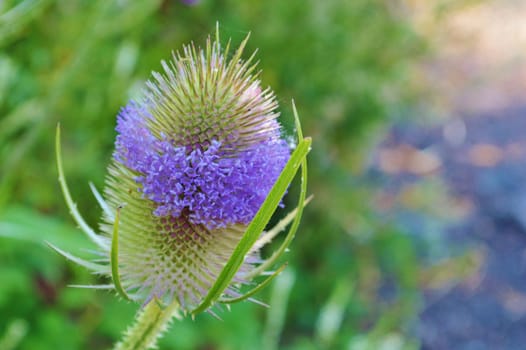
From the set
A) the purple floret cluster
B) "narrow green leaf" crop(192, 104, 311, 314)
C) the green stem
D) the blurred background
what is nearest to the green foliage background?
the blurred background

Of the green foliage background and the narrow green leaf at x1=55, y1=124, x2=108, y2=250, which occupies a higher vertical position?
the green foliage background

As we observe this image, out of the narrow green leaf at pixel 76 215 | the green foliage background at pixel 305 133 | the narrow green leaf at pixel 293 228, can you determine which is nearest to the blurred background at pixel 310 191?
the green foliage background at pixel 305 133

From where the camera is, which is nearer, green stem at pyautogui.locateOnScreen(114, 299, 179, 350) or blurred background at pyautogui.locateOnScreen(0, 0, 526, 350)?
green stem at pyautogui.locateOnScreen(114, 299, 179, 350)

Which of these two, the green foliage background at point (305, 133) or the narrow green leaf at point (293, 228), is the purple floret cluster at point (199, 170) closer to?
the narrow green leaf at point (293, 228)

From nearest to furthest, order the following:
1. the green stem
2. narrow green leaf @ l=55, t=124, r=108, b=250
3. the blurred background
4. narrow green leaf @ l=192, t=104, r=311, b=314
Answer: narrow green leaf @ l=192, t=104, r=311, b=314 < narrow green leaf @ l=55, t=124, r=108, b=250 < the green stem < the blurred background

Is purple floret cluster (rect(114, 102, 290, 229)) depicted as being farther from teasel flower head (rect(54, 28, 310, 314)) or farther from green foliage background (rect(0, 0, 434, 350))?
green foliage background (rect(0, 0, 434, 350))

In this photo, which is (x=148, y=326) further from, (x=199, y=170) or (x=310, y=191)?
(x=310, y=191)
